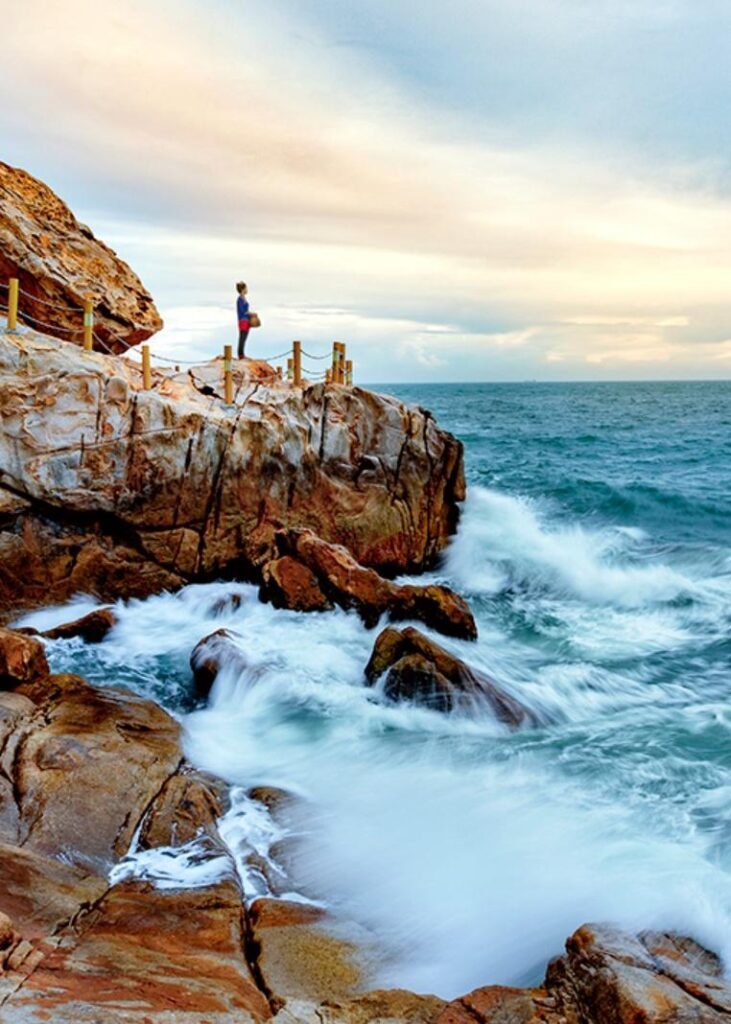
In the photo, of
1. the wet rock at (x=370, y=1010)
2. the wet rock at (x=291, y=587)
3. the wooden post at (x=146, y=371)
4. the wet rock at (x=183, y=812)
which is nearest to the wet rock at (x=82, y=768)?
the wet rock at (x=183, y=812)

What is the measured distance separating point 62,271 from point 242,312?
15.2 feet

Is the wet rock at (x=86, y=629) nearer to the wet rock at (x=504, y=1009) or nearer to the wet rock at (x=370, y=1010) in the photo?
the wet rock at (x=370, y=1010)

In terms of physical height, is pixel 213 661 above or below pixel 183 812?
above

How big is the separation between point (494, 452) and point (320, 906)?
3989 cm

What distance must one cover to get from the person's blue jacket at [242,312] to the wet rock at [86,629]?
32.9ft

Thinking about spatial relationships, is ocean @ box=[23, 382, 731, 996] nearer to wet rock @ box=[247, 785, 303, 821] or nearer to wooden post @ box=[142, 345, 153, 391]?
wet rock @ box=[247, 785, 303, 821]

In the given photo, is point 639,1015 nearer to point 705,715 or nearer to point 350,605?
point 705,715

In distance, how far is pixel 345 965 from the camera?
6.19m

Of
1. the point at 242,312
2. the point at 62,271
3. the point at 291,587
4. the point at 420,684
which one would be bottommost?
the point at 420,684

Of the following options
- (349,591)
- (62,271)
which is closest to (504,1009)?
(349,591)

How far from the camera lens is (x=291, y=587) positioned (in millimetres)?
15156

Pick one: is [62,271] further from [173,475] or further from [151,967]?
[151,967]

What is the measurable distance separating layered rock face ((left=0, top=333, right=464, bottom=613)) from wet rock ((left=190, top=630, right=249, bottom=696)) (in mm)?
3846

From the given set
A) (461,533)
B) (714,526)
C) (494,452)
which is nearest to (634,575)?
(461,533)
